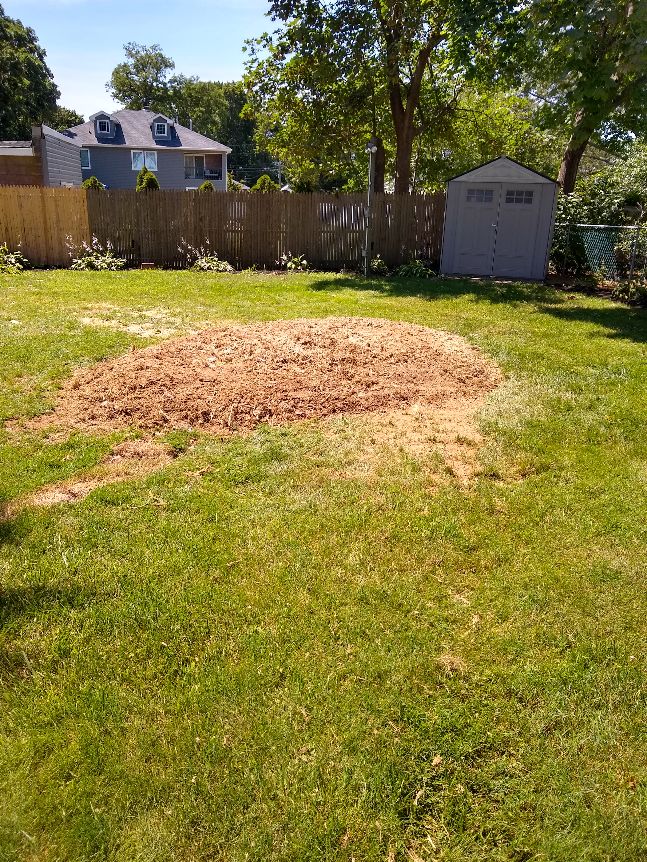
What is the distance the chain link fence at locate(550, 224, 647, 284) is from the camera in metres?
12.7

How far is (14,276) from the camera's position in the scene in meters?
11.9

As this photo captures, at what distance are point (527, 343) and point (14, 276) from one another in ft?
33.5

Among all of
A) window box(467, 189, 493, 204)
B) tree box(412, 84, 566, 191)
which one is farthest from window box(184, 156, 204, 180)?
window box(467, 189, 493, 204)

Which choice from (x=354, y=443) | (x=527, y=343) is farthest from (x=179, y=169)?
(x=354, y=443)

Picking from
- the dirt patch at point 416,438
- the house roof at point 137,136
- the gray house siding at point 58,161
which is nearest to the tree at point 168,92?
the house roof at point 137,136

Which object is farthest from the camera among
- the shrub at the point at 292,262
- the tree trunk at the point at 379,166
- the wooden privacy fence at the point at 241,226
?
the tree trunk at the point at 379,166

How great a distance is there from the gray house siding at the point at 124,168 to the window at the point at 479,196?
992 inches

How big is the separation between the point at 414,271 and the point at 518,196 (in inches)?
107

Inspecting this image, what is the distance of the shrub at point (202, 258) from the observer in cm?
1369

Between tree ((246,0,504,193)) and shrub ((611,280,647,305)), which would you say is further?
tree ((246,0,504,193))

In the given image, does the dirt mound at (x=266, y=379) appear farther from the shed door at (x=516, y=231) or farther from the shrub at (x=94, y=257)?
the shrub at (x=94, y=257)

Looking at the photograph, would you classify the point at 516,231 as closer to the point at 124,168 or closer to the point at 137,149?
the point at 137,149

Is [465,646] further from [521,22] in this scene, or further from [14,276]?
[521,22]

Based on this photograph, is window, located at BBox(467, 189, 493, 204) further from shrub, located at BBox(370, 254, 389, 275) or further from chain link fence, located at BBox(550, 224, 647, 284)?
shrub, located at BBox(370, 254, 389, 275)
